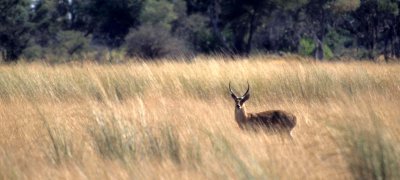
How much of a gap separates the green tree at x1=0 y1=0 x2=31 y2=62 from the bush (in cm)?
493

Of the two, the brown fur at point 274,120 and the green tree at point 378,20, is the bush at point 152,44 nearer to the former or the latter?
the green tree at point 378,20

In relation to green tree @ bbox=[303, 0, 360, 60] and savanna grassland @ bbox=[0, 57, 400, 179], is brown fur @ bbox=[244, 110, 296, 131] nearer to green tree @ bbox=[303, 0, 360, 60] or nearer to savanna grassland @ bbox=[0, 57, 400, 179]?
savanna grassland @ bbox=[0, 57, 400, 179]

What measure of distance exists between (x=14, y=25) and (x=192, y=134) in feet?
91.8

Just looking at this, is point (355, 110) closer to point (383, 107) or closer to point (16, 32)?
point (383, 107)

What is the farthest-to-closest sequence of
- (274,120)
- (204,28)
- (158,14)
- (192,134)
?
(158,14), (204,28), (274,120), (192,134)

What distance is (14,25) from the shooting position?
33594mm

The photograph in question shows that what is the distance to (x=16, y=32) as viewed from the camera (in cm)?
3369

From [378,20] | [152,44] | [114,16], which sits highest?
[378,20]

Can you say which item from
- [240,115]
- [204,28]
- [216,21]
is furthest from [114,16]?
[240,115]

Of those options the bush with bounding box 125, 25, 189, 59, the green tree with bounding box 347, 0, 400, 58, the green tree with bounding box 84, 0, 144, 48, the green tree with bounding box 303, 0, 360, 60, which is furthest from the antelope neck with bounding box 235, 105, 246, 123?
the green tree with bounding box 84, 0, 144, 48

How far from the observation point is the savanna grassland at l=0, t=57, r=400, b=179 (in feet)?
18.7

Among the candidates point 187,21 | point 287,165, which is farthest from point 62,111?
point 187,21

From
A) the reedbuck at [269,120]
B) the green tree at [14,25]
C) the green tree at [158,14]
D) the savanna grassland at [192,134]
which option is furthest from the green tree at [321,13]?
the reedbuck at [269,120]

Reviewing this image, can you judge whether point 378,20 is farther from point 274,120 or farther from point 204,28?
point 274,120
